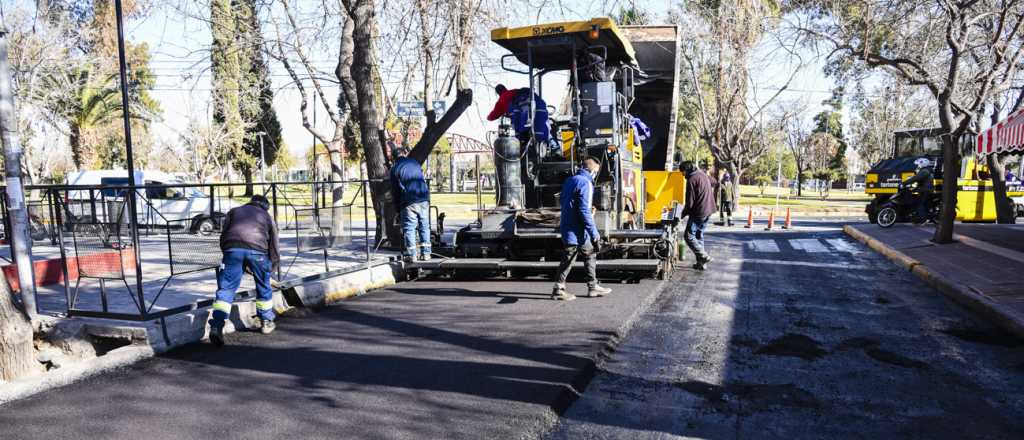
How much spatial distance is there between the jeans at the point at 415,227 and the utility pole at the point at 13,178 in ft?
14.9

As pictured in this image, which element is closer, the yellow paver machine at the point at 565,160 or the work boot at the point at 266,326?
the work boot at the point at 266,326

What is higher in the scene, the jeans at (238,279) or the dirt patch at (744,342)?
the jeans at (238,279)

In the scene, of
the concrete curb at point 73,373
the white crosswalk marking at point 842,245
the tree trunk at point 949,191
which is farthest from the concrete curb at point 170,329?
the tree trunk at point 949,191

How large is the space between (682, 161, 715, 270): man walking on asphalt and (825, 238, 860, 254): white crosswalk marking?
473 cm

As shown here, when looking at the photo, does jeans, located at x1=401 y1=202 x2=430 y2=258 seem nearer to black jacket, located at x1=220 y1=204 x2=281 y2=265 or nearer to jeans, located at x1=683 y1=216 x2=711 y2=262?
black jacket, located at x1=220 y1=204 x2=281 y2=265

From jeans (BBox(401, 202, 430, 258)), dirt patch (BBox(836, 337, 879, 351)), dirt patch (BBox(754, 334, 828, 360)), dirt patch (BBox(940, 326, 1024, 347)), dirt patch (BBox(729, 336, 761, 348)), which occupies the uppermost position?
jeans (BBox(401, 202, 430, 258))

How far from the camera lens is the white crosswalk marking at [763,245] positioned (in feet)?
43.2

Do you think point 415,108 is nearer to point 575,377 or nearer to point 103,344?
point 103,344

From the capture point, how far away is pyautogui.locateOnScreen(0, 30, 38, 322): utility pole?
5273mm

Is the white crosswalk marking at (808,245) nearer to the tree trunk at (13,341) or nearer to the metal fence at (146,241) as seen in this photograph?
the metal fence at (146,241)

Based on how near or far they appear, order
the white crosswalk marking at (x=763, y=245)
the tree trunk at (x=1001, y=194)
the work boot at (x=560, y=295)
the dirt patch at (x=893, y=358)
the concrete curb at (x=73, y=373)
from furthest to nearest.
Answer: the tree trunk at (x=1001, y=194), the white crosswalk marking at (x=763, y=245), the work boot at (x=560, y=295), the dirt patch at (x=893, y=358), the concrete curb at (x=73, y=373)

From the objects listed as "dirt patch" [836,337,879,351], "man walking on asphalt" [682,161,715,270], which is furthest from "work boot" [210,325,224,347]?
"man walking on asphalt" [682,161,715,270]

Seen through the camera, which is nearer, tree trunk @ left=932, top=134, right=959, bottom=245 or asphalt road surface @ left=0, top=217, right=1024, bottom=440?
asphalt road surface @ left=0, top=217, right=1024, bottom=440

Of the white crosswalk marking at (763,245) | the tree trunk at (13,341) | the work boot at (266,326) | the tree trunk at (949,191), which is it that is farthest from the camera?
the white crosswalk marking at (763,245)
